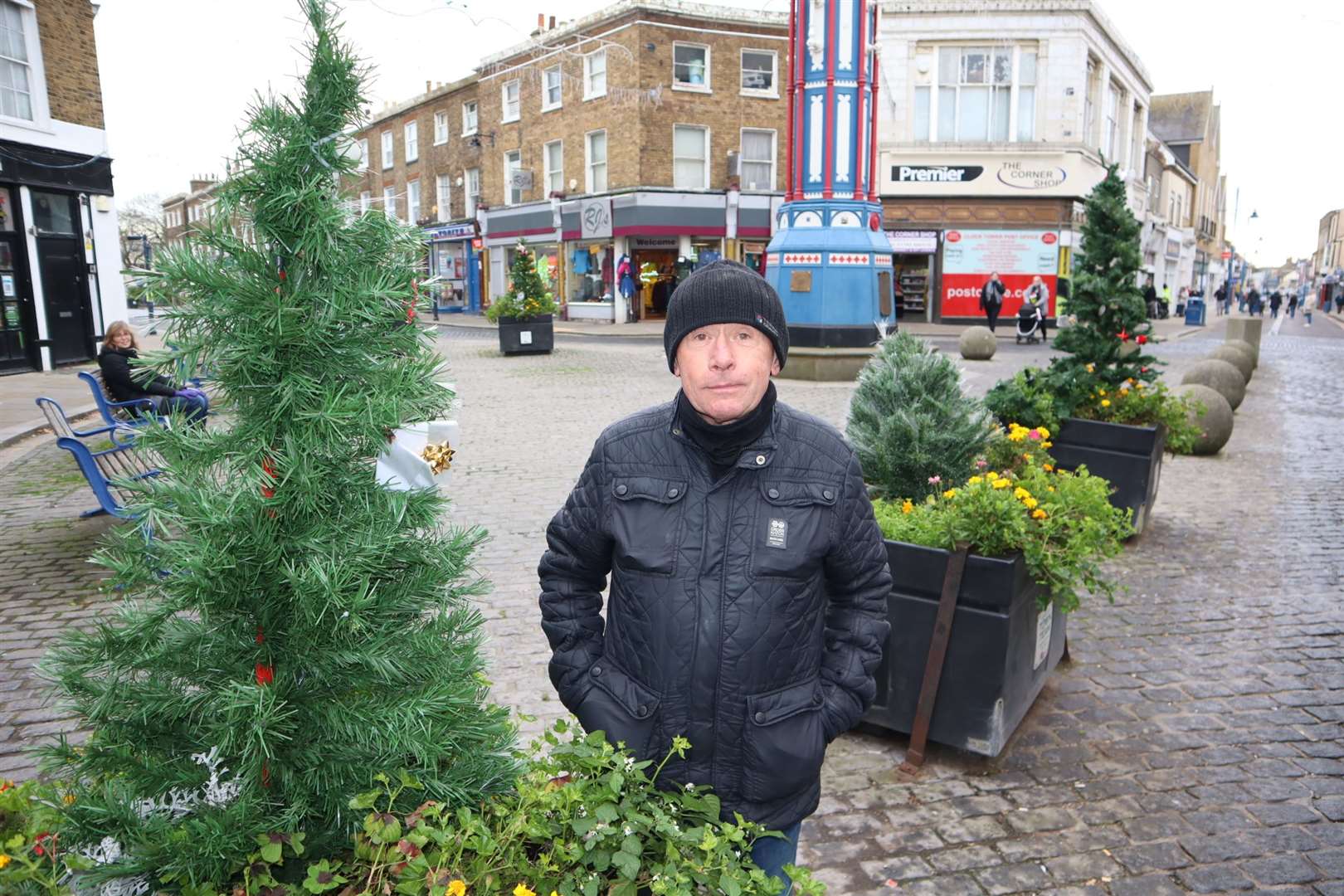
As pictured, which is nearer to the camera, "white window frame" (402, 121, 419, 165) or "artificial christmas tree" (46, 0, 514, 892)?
"artificial christmas tree" (46, 0, 514, 892)

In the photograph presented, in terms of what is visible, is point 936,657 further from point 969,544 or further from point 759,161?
point 759,161

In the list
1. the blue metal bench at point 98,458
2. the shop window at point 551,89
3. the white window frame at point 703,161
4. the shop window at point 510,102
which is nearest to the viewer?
the blue metal bench at point 98,458

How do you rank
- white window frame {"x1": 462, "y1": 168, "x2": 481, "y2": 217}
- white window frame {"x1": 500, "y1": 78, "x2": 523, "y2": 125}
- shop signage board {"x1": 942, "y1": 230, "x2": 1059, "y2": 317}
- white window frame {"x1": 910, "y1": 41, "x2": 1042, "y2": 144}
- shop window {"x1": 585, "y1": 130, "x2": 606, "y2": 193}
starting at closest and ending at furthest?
white window frame {"x1": 910, "y1": 41, "x2": 1042, "y2": 144}
shop signage board {"x1": 942, "y1": 230, "x2": 1059, "y2": 317}
shop window {"x1": 585, "y1": 130, "x2": 606, "y2": 193}
white window frame {"x1": 500, "y1": 78, "x2": 523, "y2": 125}
white window frame {"x1": 462, "y1": 168, "x2": 481, "y2": 217}

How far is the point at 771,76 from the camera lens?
31875 millimetres

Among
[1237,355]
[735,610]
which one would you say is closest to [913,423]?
[735,610]

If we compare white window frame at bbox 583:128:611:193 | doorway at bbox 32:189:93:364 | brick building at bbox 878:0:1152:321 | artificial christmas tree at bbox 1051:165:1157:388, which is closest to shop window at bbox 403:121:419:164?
white window frame at bbox 583:128:611:193

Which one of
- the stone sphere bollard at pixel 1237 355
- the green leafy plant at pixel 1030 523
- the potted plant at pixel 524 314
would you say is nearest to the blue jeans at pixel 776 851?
the green leafy plant at pixel 1030 523

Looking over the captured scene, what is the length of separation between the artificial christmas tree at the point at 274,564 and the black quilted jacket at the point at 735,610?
0.46m

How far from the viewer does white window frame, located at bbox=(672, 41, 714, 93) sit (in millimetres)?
30609

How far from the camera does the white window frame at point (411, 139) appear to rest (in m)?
42.8

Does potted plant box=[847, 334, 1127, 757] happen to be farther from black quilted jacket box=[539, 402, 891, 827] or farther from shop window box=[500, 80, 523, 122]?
shop window box=[500, 80, 523, 122]

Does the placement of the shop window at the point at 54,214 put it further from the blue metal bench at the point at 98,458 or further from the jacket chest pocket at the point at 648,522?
the jacket chest pocket at the point at 648,522

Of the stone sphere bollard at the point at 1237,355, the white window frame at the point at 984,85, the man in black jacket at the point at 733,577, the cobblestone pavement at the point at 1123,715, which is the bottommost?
the cobblestone pavement at the point at 1123,715

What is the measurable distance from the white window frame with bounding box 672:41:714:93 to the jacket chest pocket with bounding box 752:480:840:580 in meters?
30.9
